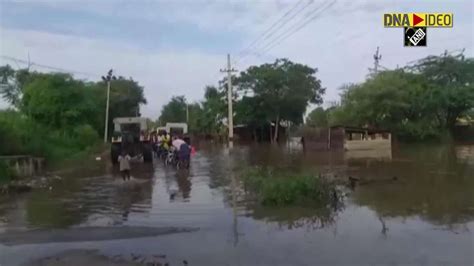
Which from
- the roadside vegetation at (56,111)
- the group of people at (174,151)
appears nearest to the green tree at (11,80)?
the roadside vegetation at (56,111)

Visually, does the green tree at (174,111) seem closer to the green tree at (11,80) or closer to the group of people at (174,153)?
the green tree at (11,80)

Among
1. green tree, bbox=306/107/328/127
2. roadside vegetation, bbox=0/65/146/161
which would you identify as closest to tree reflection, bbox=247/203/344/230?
roadside vegetation, bbox=0/65/146/161

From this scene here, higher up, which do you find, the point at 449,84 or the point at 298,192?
the point at 449,84

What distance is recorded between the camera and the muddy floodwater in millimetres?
8133

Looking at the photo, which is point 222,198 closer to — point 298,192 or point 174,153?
point 298,192

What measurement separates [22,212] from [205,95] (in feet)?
220

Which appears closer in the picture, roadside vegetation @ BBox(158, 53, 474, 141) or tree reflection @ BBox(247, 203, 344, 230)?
tree reflection @ BBox(247, 203, 344, 230)

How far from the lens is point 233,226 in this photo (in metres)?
10.5

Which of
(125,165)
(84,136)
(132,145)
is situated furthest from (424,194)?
(84,136)

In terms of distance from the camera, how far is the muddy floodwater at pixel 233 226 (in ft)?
26.7

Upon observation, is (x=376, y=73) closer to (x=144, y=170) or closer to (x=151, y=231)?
(x=144, y=170)

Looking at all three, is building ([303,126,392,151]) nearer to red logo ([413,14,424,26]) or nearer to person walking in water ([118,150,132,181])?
person walking in water ([118,150,132,181])

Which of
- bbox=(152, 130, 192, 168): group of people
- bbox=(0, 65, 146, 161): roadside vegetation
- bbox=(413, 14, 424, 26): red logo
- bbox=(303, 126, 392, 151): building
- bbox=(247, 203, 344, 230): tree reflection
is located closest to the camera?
bbox=(247, 203, 344, 230): tree reflection

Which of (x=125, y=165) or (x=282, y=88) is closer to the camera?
(x=125, y=165)
